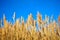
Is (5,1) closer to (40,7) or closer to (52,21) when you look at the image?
(40,7)

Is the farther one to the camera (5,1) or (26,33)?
(5,1)

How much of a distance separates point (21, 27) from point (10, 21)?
0.22m

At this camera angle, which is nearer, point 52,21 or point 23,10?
point 52,21

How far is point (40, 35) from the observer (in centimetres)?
211

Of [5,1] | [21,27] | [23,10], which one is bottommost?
[21,27]

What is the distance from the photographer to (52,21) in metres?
2.19

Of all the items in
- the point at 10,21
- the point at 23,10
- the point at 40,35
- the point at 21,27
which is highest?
the point at 23,10

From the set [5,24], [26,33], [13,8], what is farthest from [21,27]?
[13,8]

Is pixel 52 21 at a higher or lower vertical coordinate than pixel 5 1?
lower

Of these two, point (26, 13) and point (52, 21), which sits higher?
point (26, 13)

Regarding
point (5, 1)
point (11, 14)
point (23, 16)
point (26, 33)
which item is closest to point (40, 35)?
point (26, 33)

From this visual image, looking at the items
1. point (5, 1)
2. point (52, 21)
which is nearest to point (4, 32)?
point (5, 1)

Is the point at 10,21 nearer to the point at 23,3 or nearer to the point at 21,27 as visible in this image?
the point at 21,27

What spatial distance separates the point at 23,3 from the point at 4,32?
602 mm
